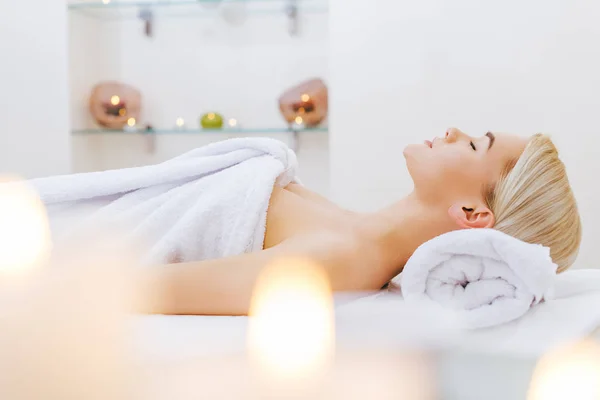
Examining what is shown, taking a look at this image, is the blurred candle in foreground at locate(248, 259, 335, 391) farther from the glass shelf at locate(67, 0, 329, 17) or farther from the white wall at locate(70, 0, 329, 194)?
the glass shelf at locate(67, 0, 329, 17)

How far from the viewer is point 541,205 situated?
1.11m

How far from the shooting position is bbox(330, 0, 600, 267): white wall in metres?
2.31

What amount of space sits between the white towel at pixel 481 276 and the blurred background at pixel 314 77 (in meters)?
1.50

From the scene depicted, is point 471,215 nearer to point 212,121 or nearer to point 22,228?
point 22,228

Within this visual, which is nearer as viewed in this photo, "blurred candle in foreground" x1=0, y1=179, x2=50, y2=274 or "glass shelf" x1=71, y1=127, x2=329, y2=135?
"blurred candle in foreground" x1=0, y1=179, x2=50, y2=274

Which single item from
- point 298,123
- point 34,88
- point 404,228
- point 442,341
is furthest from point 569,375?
→ point 34,88

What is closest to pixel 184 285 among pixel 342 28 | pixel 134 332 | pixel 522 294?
pixel 134 332

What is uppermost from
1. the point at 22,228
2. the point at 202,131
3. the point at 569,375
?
the point at 202,131

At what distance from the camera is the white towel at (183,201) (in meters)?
1.21

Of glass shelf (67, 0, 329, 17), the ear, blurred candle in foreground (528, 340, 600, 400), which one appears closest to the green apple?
glass shelf (67, 0, 329, 17)

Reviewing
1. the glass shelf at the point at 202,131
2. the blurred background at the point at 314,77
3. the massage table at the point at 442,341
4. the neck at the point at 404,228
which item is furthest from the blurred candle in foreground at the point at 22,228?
the glass shelf at the point at 202,131

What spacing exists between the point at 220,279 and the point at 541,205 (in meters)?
0.52

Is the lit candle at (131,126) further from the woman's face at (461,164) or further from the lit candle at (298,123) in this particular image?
the woman's face at (461,164)

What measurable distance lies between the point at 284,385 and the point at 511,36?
186 cm
